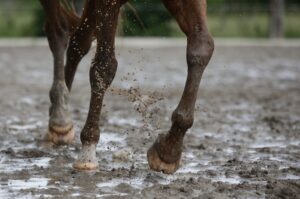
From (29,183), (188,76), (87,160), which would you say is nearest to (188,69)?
(188,76)

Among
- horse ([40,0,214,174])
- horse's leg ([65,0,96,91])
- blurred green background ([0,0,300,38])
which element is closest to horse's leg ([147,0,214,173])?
horse ([40,0,214,174])

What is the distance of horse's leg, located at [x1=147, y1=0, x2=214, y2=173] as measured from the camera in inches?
189

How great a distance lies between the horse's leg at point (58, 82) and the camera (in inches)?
253

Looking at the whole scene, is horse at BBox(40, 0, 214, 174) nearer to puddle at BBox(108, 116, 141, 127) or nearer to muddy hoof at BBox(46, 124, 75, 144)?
muddy hoof at BBox(46, 124, 75, 144)

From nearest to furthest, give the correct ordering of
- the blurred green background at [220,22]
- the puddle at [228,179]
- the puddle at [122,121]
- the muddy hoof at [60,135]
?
the puddle at [228,179]
the muddy hoof at [60,135]
the puddle at [122,121]
the blurred green background at [220,22]

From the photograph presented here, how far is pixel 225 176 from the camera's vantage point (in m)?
5.09

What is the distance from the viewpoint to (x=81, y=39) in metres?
6.20

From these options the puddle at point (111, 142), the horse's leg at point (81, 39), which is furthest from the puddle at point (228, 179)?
the horse's leg at point (81, 39)

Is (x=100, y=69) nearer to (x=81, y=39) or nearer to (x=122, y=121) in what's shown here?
(x=81, y=39)

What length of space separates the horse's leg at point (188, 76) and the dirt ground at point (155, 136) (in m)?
0.17

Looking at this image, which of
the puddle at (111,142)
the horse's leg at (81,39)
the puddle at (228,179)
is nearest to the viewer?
the puddle at (228,179)

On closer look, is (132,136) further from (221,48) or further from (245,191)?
(221,48)

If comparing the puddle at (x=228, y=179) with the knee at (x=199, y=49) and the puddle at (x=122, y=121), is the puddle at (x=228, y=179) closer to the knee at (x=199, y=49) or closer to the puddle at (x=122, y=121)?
the knee at (x=199, y=49)

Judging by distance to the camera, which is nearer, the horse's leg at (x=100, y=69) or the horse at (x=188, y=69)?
the horse at (x=188, y=69)
